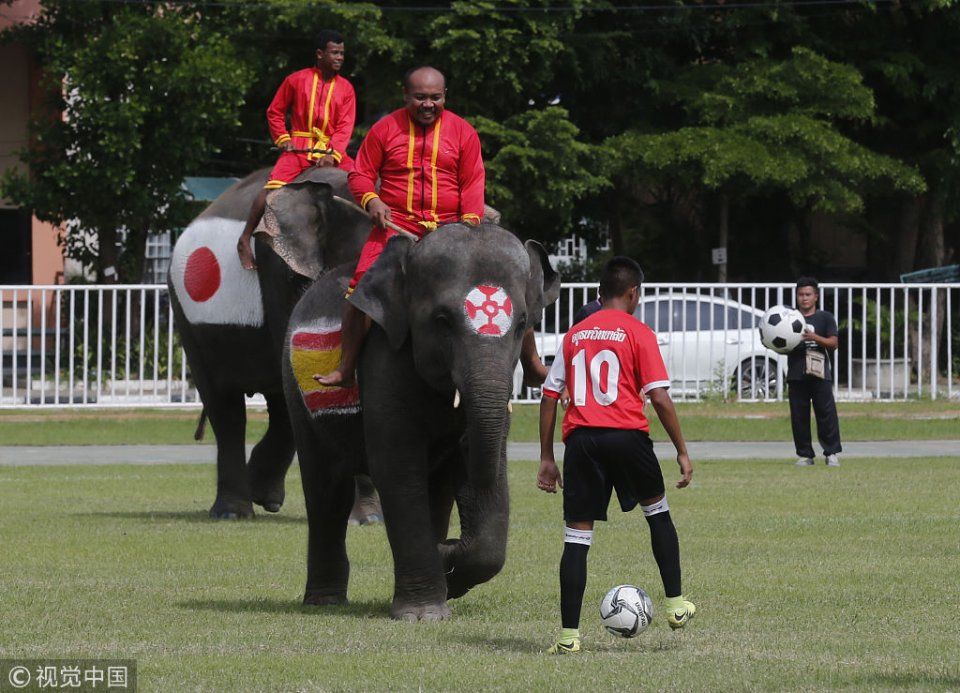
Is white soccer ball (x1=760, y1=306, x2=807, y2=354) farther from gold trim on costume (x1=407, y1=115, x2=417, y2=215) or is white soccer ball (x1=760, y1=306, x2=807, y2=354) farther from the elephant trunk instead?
the elephant trunk

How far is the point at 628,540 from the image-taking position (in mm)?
11961

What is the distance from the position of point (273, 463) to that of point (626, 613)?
6585 mm

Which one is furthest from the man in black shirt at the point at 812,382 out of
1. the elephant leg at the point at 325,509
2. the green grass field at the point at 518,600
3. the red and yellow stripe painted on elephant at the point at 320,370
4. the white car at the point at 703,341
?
the red and yellow stripe painted on elephant at the point at 320,370

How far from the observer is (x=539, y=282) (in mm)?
8766

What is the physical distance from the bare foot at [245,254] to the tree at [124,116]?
598 inches

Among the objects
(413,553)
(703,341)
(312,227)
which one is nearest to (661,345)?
(703,341)

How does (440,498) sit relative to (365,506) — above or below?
above

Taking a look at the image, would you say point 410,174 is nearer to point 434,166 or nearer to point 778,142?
point 434,166

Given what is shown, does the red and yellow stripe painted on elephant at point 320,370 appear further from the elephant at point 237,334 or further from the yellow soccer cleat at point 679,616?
the elephant at point 237,334

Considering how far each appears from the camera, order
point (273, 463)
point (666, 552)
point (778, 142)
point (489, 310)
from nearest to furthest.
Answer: point (666, 552) < point (489, 310) < point (273, 463) < point (778, 142)

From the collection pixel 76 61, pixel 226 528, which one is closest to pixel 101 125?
pixel 76 61

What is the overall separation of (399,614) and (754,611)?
1610 millimetres

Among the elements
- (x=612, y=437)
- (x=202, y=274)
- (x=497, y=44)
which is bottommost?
(x=612, y=437)

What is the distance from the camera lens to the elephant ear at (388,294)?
8.63 m
